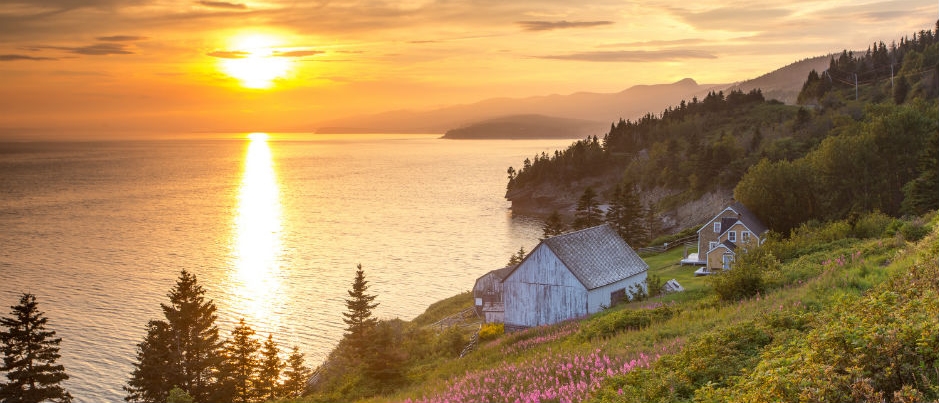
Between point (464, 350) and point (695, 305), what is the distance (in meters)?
15.0

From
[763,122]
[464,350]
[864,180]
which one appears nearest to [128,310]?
[464,350]

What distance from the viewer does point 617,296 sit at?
44.9 metres

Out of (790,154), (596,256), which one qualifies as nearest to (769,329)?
(596,256)

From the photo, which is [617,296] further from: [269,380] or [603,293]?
[269,380]

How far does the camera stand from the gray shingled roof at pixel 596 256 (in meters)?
42.9

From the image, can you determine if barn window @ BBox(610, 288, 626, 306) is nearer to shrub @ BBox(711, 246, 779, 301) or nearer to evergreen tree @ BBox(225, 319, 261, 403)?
shrub @ BBox(711, 246, 779, 301)

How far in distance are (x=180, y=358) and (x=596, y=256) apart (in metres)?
27.9

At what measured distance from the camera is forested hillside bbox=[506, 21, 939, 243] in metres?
68.2

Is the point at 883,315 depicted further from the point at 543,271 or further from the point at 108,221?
the point at 108,221

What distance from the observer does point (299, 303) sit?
67.2m

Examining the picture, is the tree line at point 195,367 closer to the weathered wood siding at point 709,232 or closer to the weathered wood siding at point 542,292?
the weathered wood siding at point 542,292

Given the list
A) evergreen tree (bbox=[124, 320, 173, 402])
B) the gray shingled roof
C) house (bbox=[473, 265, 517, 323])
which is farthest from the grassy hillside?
house (bbox=[473, 265, 517, 323])

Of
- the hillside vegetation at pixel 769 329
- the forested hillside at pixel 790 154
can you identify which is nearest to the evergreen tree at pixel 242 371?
the hillside vegetation at pixel 769 329

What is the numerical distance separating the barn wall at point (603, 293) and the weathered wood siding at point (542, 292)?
0.41 meters
